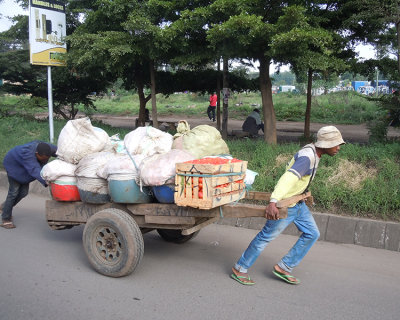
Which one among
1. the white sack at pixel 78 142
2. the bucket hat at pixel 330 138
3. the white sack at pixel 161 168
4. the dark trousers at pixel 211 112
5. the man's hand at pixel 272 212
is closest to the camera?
the man's hand at pixel 272 212

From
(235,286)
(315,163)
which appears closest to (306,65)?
(315,163)

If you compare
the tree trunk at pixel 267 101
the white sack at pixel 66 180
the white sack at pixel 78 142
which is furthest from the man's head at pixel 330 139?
the tree trunk at pixel 267 101

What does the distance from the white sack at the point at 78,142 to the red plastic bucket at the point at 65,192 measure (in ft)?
0.98

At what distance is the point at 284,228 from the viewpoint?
3908 millimetres

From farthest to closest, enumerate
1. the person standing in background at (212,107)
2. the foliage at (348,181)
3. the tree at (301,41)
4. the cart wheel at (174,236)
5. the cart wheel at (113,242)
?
1. the person standing in background at (212,107)
2. the tree at (301,41)
3. the foliage at (348,181)
4. the cart wheel at (174,236)
5. the cart wheel at (113,242)

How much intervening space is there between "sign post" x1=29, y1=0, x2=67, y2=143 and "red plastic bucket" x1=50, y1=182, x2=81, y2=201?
Result: 5.70 meters

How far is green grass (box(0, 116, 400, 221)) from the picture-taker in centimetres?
561

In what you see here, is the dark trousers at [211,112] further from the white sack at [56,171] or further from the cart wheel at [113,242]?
the cart wheel at [113,242]

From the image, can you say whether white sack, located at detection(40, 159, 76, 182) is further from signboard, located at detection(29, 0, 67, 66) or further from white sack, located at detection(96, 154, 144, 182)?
signboard, located at detection(29, 0, 67, 66)

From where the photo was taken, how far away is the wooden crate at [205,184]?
11.4 ft

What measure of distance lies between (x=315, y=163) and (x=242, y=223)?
2.59 m

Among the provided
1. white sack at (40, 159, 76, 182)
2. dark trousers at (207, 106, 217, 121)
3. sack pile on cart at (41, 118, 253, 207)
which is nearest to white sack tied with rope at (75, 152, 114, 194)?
sack pile on cart at (41, 118, 253, 207)

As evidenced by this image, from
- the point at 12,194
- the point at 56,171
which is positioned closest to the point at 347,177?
the point at 56,171

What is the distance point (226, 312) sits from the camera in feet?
11.4
